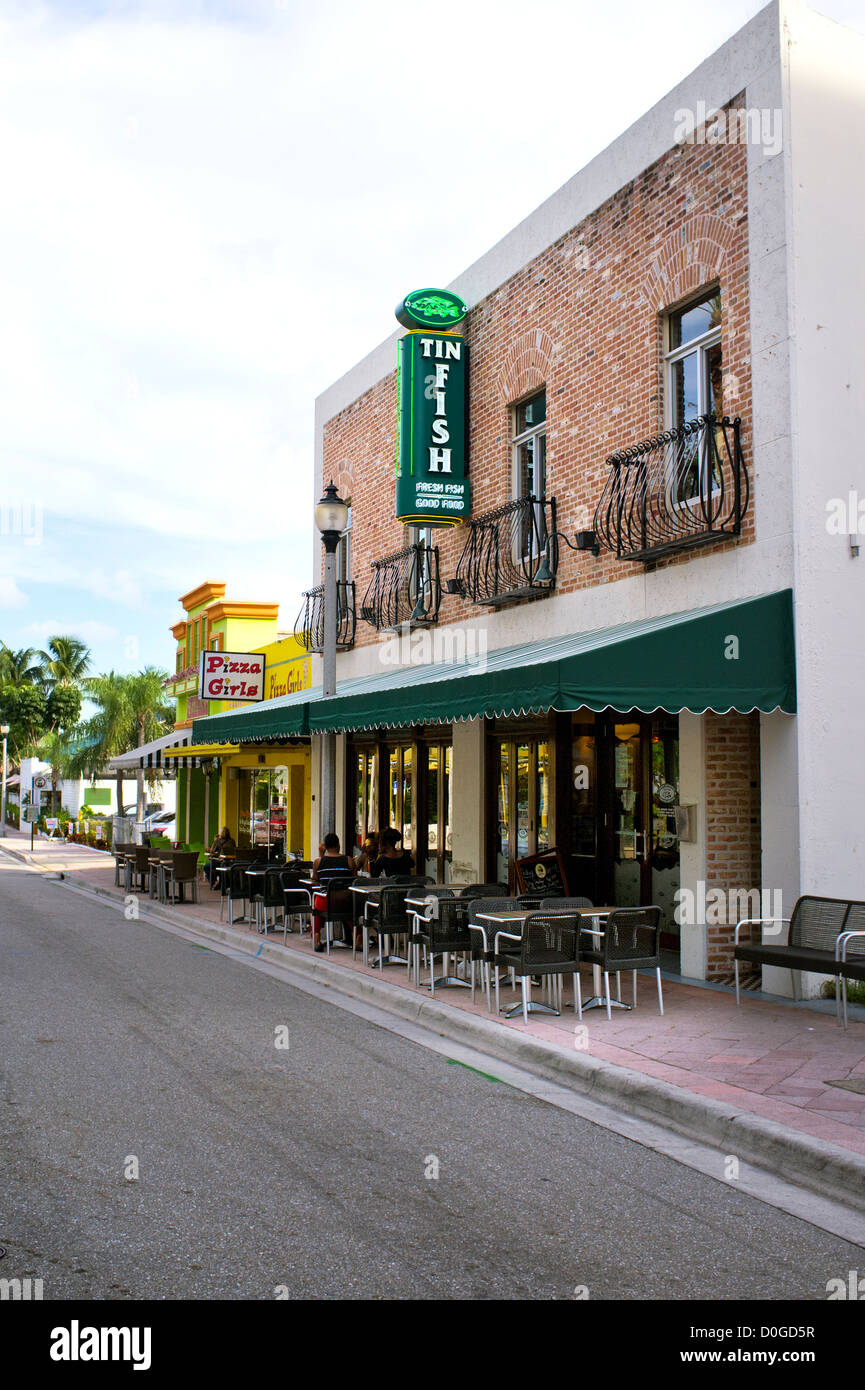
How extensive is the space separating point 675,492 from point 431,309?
562 cm

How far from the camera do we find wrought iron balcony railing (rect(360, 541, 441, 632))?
620 inches

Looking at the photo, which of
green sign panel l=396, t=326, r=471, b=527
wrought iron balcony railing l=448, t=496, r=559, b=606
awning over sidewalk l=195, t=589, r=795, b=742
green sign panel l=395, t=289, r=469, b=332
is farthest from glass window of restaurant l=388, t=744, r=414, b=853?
awning over sidewalk l=195, t=589, r=795, b=742

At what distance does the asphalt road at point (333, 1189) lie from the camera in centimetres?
410

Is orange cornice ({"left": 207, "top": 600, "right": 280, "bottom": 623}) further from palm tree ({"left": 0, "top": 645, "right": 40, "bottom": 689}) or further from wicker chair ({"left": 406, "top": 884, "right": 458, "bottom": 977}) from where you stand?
palm tree ({"left": 0, "top": 645, "right": 40, "bottom": 689})

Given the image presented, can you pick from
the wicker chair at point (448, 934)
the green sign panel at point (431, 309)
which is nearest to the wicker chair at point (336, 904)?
the wicker chair at point (448, 934)

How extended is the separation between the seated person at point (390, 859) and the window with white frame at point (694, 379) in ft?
19.6

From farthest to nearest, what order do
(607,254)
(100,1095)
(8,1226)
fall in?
(607,254), (100,1095), (8,1226)

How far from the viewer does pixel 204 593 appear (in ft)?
100.0

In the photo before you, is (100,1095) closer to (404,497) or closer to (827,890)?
(827,890)

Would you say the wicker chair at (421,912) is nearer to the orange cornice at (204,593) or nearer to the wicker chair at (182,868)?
the wicker chair at (182,868)

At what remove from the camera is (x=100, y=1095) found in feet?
21.4

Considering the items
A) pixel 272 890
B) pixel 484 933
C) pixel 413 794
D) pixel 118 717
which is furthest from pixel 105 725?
pixel 484 933
